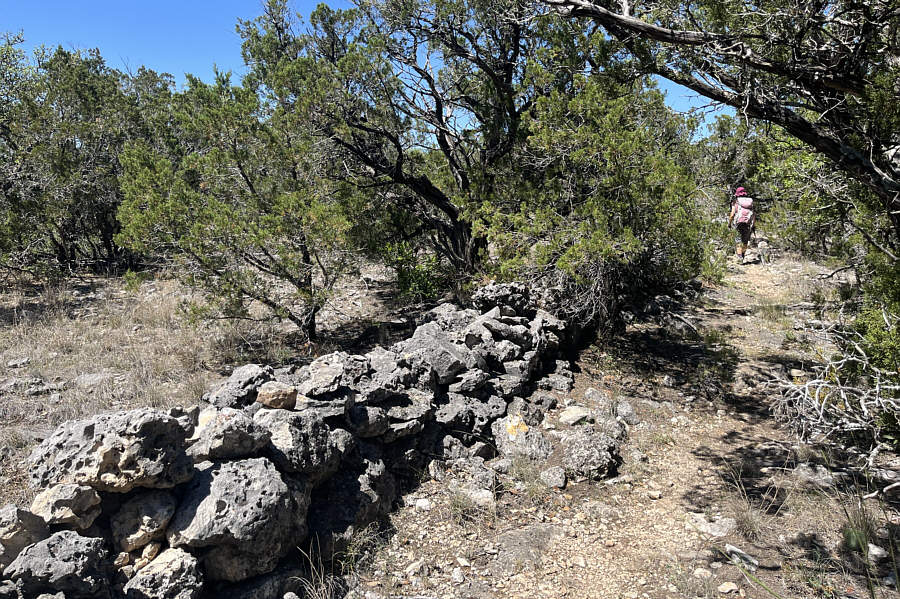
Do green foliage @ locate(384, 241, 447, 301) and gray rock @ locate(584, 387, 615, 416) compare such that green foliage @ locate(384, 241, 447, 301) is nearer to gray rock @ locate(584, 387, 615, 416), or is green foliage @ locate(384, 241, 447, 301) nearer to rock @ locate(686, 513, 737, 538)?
gray rock @ locate(584, 387, 615, 416)

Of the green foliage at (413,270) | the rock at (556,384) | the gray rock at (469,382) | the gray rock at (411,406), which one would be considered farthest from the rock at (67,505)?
the green foliage at (413,270)

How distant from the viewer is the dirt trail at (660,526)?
12.2 feet

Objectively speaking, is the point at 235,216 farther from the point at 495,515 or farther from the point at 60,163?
the point at 60,163

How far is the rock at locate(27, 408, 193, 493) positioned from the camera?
3.24 m

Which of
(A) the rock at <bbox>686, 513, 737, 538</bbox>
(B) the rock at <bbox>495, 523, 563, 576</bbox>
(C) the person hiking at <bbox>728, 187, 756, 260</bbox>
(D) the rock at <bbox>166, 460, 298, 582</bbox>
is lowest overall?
(A) the rock at <bbox>686, 513, 737, 538</bbox>

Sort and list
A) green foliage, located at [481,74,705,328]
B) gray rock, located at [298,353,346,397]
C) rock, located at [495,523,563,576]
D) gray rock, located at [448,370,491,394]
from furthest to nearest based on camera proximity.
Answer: green foliage, located at [481,74,705,328], gray rock, located at [448,370,491,394], gray rock, located at [298,353,346,397], rock, located at [495,523,563,576]

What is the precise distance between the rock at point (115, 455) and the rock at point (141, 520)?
0.11 metres

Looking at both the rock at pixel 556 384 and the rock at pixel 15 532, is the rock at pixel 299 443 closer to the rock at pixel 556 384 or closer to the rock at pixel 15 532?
the rock at pixel 15 532

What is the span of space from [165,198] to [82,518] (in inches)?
243

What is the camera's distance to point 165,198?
8.20 meters

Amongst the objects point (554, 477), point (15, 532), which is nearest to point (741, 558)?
point (554, 477)

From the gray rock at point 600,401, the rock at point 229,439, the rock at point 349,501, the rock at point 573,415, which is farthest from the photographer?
the gray rock at point 600,401

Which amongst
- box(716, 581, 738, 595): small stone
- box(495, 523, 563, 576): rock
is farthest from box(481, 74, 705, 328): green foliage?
box(716, 581, 738, 595): small stone

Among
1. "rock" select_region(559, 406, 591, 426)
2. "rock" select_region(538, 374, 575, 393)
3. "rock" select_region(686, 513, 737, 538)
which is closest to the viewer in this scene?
"rock" select_region(686, 513, 737, 538)
